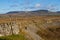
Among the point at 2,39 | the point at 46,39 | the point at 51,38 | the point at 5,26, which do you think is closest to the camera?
the point at 2,39

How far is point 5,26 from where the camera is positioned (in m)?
27.3

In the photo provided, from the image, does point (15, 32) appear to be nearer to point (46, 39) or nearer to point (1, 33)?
point (1, 33)

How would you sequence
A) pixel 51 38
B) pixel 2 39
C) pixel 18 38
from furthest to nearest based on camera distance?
pixel 51 38 < pixel 18 38 < pixel 2 39

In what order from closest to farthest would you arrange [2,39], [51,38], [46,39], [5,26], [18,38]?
[2,39] < [18,38] < [5,26] < [46,39] < [51,38]

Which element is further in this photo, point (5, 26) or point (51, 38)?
point (51, 38)

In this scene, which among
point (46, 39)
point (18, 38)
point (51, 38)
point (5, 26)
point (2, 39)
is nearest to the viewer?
point (2, 39)

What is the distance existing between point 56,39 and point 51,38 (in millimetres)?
1351

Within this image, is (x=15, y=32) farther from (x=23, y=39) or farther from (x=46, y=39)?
(x=46, y=39)

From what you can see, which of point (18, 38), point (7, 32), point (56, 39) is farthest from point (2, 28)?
point (56, 39)

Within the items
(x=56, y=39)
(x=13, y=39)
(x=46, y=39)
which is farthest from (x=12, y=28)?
(x=56, y=39)

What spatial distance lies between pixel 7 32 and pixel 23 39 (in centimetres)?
220

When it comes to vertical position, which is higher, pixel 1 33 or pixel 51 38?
pixel 1 33

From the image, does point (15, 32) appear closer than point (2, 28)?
No

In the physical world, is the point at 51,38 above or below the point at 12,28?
below
